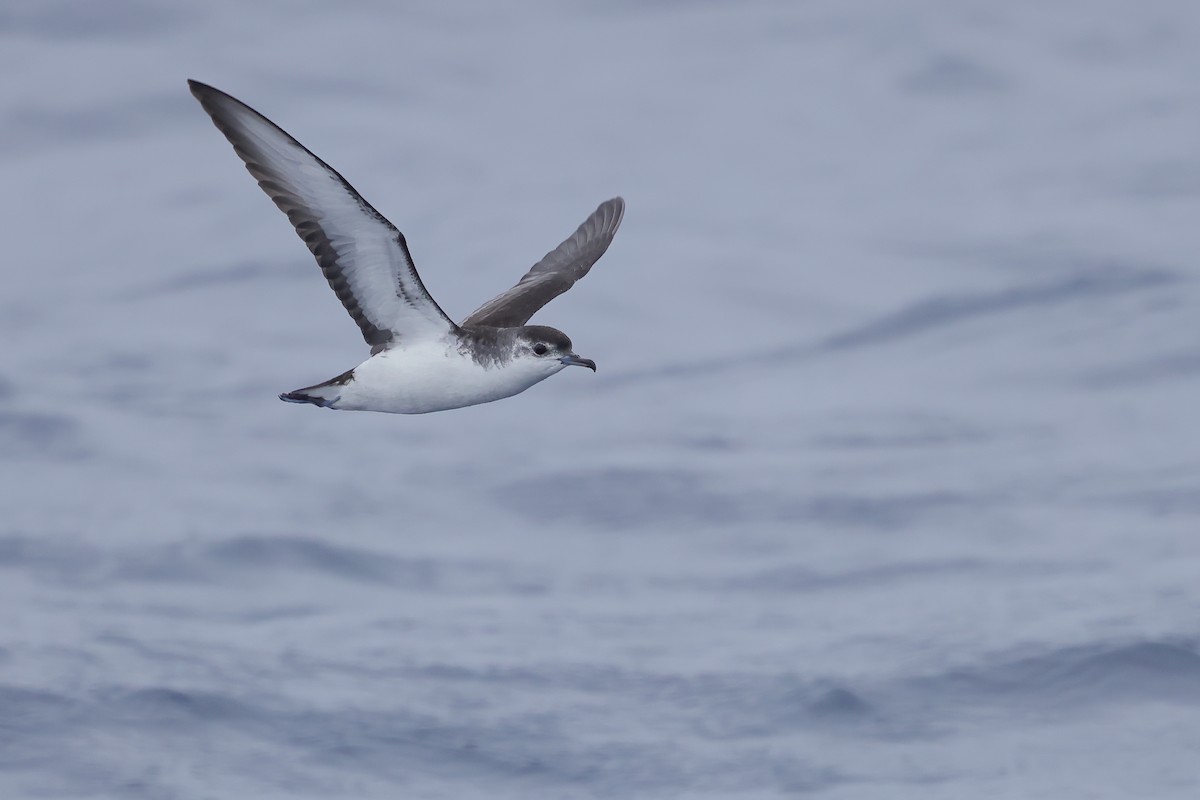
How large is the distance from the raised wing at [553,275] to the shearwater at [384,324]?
958 millimetres

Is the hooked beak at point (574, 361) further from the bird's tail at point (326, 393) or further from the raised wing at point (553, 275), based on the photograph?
the bird's tail at point (326, 393)

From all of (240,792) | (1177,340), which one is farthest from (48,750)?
(1177,340)

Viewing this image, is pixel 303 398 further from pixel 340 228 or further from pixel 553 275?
pixel 553 275

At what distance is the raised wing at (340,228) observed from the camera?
1127cm

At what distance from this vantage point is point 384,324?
40.2 feet

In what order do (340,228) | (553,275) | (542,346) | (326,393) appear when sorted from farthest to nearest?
(553,275) < (542,346) < (326,393) < (340,228)

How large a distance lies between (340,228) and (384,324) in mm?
775

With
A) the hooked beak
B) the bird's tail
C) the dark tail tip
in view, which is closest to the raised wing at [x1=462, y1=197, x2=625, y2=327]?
the hooked beak

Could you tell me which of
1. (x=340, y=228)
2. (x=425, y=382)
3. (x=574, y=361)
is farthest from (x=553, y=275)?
(x=340, y=228)

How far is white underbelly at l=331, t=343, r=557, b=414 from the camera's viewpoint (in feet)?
39.0

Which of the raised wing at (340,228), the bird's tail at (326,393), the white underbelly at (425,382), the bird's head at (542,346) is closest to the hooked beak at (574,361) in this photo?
the bird's head at (542,346)

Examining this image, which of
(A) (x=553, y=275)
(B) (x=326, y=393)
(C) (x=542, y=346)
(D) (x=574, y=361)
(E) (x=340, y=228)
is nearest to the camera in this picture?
(E) (x=340, y=228)

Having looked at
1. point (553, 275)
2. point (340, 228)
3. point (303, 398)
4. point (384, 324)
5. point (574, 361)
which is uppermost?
point (553, 275)

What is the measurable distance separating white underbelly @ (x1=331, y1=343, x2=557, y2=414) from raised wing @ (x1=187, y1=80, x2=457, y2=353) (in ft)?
0.84
